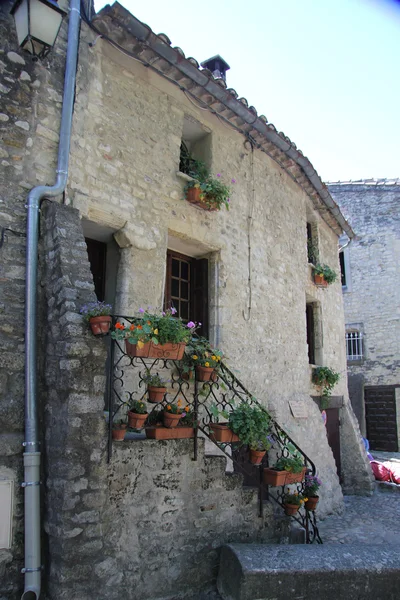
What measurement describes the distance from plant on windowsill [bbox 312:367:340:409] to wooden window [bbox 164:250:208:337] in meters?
3.57

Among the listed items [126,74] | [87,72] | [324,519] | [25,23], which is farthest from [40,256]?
[324,519]

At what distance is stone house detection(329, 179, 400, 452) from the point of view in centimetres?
1611

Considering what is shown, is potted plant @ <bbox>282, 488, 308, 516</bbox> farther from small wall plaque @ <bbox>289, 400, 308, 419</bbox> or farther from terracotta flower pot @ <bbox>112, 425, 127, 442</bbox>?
terracotta flower pot @ <bbox>112, 425, 127, 442</bbox>

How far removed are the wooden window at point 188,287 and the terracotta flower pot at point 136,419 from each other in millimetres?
2708

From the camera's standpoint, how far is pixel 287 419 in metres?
8.17

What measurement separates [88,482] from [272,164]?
6.88 m

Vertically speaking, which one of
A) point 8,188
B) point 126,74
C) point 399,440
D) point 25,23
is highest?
point 126,74

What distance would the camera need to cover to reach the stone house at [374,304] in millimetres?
16109

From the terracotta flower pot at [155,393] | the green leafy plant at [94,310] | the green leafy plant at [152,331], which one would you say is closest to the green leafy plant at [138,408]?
the terracotta flower pot at [155,393]

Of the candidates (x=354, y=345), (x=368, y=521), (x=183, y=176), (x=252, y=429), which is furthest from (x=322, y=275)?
(x=354, y=345)

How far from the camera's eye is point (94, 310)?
398 centimetres

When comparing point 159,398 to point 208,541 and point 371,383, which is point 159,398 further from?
point 371,383

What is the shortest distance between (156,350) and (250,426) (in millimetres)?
1513

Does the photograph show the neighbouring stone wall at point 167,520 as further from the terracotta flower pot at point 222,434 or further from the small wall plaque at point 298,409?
the small wall plaque at point 298,409
